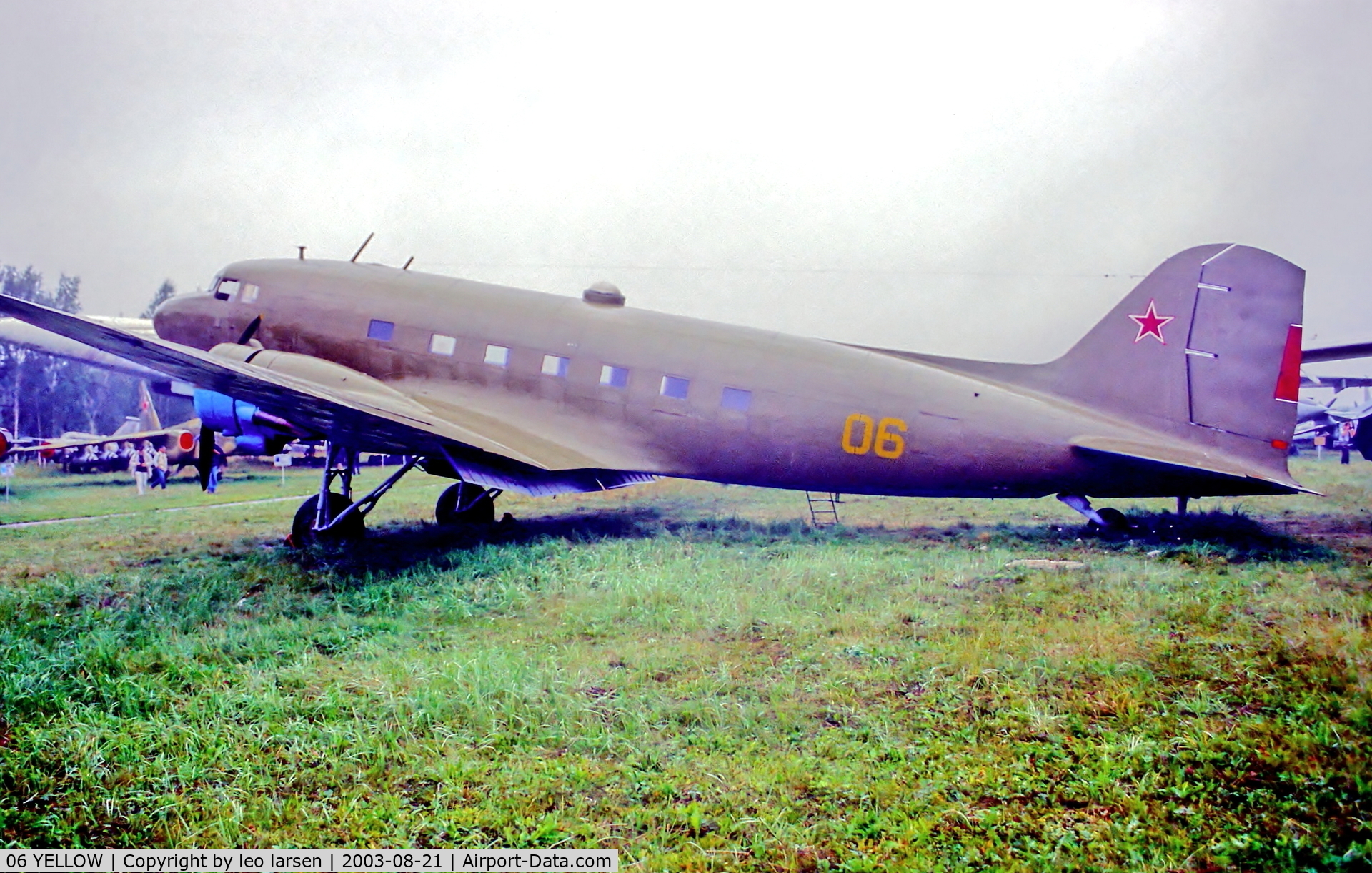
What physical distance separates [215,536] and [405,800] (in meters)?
6.19

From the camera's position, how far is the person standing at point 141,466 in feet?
27.8

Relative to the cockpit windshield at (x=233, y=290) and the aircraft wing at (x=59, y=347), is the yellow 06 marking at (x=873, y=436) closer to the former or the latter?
the aircraft wing at (x=59, y=347)

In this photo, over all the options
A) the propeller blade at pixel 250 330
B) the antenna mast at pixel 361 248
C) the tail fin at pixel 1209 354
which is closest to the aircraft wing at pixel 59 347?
the propeller blade at pixel 250 330

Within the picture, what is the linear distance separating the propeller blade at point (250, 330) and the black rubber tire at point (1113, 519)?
9.12 metres

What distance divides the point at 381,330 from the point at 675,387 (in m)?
3.45

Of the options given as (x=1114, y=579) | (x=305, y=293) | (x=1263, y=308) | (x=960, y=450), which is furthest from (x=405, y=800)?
(x=305, y=293)

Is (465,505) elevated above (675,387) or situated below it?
below

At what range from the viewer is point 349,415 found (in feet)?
20.7

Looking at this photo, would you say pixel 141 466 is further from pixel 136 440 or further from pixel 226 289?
pixel 226 289

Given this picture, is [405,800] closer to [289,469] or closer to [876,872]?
[876,872]

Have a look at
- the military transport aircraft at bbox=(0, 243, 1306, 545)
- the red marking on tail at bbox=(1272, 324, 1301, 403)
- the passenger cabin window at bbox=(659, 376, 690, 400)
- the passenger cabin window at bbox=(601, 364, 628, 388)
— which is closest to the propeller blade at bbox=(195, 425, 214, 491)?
the military transport aircraft at bbox=(0, 243, 1306, 545)

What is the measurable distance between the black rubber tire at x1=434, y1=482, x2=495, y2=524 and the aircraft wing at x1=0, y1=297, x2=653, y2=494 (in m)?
0.63

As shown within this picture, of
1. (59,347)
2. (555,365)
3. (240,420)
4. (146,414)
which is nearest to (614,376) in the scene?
(555,365)

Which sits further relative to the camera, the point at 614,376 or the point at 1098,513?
the point at 614,376
